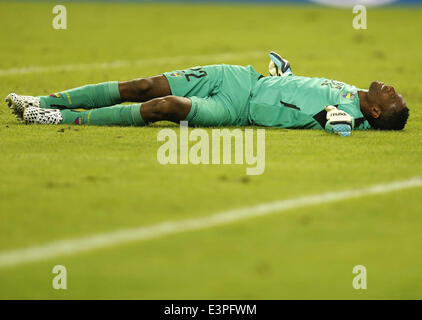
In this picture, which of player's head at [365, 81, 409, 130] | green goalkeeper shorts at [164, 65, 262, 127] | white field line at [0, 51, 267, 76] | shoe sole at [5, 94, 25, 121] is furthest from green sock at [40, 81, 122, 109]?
white field line at [0, 51, 267, 76]

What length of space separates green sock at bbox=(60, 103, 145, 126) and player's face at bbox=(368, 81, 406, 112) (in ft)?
6.93

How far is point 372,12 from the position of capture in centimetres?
2173

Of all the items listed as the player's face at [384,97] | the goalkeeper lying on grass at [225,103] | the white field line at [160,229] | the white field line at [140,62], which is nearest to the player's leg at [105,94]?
the goalkeeper lying on grass at [225,103]

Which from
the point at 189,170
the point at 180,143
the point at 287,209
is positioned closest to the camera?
the point at 287,209

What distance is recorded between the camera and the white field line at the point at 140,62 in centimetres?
1156

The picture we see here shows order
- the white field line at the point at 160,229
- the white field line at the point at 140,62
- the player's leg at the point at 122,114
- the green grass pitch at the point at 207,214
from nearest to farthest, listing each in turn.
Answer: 1. the green grass pitch at the point at 207,214
2. the white field line at the point at 160,229
3. the player's leg at the point at 122,114
4. the white field line at the point at 140,62

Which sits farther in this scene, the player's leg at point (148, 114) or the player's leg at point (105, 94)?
the player's leg at point (105, 94)

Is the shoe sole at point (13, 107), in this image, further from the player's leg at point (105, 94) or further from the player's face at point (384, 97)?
the player's face at point (384, 97)

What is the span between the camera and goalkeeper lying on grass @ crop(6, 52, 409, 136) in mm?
7340

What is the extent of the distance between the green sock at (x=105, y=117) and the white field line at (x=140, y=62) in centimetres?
409
